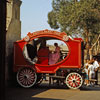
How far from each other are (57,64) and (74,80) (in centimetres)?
111

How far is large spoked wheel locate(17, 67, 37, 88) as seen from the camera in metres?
14.2

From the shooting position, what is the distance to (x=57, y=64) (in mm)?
14062

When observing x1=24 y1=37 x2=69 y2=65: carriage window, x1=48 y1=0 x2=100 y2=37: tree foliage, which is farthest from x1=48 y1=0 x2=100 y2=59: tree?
x1=24 y1=37 x2=69 y2=65: carriage window

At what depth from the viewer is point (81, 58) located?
1480cm

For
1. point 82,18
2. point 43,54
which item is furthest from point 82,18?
point 43,54

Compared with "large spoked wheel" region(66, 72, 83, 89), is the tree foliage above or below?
above

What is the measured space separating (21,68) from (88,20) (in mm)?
20962

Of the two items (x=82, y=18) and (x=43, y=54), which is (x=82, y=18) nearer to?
(x=82, y=18)

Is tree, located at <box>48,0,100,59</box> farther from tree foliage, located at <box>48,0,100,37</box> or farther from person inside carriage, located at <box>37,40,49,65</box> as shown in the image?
person inside carriage, located at <box>37,40,49,65</box>

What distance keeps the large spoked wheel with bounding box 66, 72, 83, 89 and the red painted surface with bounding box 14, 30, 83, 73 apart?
43 centimetres

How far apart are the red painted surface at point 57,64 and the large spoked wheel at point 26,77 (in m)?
0.23

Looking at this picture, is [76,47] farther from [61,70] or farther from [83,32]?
[83,32]

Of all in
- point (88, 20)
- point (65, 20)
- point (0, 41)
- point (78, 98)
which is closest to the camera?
point (0, 41)

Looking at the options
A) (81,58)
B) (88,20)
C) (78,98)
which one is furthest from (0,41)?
(88,20)
